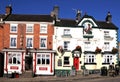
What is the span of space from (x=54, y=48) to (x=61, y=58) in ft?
6.25

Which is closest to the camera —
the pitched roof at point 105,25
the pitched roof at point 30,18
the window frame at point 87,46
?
the pitched roof at point 30,18

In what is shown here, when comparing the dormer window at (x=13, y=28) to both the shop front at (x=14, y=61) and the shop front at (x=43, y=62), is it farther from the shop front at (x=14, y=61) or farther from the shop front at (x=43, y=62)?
the shop front at (x=43, y=62)

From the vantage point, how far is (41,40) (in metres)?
45.2

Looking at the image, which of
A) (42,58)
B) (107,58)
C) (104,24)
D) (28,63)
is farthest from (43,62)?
(104,24)

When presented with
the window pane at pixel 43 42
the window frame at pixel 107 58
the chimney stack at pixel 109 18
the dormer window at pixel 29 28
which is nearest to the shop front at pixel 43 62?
the window pane at pixel 43 42

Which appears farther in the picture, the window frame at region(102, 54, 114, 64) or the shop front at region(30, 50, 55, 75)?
the window frame at region(102, 54, 114, 64)

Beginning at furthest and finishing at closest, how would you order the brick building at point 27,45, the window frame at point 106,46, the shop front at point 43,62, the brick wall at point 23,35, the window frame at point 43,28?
the window frame at point 106,46 < the window frame at point 43,28 < the brick wall at point 23,35 < the shop front at point 43,62 < the brick building at point 27,45

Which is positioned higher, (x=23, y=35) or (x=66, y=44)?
(x=23, y=35)

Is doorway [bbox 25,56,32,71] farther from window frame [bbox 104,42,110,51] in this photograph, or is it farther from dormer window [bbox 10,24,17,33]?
window frame [bbox 104,42,110,51]

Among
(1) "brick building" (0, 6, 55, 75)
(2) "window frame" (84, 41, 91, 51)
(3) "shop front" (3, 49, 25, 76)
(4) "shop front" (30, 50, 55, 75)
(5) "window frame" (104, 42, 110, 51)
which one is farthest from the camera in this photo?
(5) "window frame" (104, 42, 110, 51)

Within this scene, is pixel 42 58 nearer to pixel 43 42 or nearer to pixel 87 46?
pixel 43 42

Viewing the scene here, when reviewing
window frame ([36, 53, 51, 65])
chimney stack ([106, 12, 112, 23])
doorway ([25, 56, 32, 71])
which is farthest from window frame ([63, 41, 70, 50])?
chimney stack ([106, 12, 112, 23])

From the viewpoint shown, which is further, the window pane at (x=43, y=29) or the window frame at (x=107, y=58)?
the window frame at (x=107, y=58)

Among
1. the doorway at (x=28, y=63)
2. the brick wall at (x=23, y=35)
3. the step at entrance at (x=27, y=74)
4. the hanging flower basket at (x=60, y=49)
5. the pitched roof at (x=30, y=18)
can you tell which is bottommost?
the step at entrance at (x=27, y=74)
